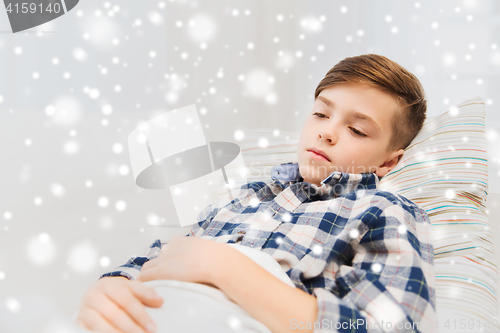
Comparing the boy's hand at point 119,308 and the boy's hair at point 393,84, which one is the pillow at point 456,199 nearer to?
the boy's hair at point 393,84

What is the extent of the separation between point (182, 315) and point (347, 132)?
573 mm

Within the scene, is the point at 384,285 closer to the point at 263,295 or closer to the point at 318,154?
the point at 263,295

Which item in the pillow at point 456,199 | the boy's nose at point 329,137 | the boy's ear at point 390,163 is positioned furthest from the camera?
the boy's ear at point 390,163

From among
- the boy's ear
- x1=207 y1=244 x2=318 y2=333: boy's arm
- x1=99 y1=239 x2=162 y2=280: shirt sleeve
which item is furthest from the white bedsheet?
the boy's ear

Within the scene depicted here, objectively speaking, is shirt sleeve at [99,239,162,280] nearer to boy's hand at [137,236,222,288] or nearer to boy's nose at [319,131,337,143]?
boy's hand at [137,236,222,288]

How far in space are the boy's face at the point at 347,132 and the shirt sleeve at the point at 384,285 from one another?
0.22m

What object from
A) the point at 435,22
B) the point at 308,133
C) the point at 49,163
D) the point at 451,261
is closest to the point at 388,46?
the point at 435,22

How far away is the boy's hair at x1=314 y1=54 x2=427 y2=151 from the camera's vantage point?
0.89m

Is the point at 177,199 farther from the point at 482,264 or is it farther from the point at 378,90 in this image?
the point at 482,264

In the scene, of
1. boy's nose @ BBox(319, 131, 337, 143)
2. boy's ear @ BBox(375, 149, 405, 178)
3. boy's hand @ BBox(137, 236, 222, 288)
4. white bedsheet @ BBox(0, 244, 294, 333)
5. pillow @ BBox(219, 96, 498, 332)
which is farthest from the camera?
boy's ear @ BBox(375, 149, 405, 178)

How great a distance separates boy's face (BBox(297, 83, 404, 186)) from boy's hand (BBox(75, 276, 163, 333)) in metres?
0.51

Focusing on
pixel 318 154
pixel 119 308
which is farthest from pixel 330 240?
pixel 119 308

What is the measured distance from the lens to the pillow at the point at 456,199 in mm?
656

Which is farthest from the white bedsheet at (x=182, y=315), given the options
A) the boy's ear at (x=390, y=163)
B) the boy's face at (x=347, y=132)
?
the boy's ear at (x=390, y=163)
